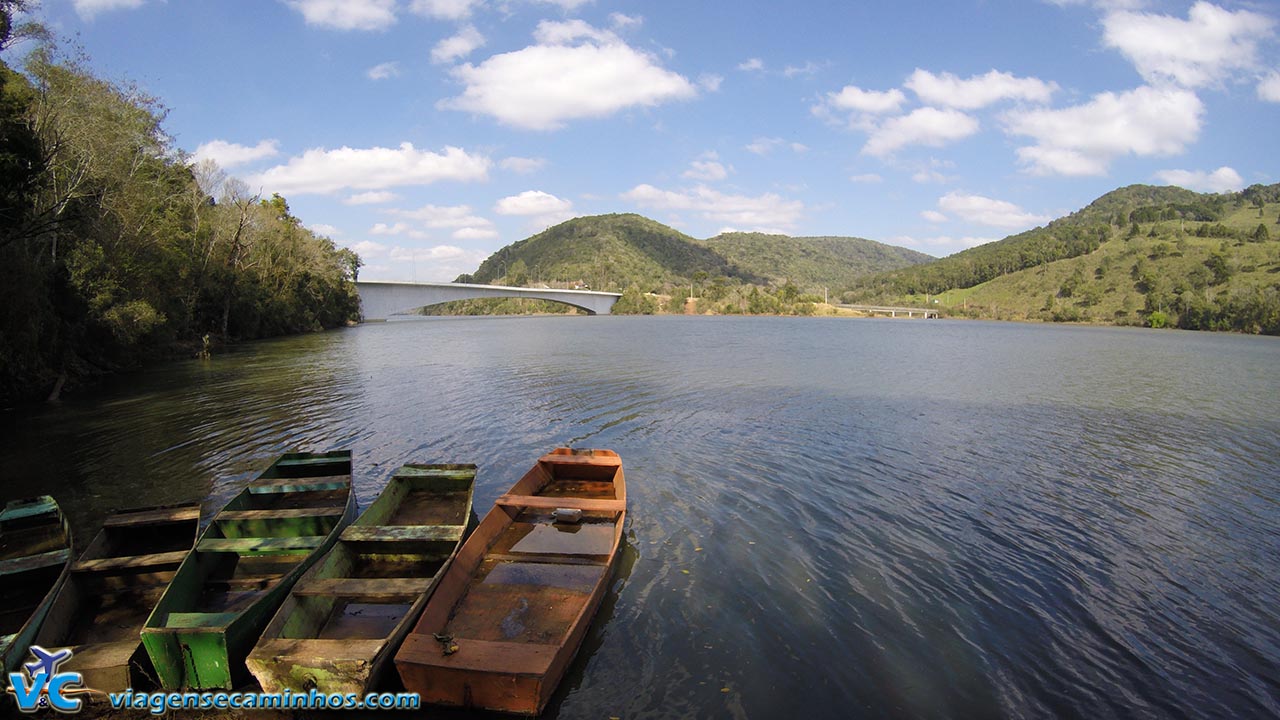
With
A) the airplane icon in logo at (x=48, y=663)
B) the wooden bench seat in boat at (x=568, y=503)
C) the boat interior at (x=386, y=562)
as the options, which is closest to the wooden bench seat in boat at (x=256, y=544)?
the boat interior at (x=386, y=562)

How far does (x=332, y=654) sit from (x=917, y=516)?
35.6 ft

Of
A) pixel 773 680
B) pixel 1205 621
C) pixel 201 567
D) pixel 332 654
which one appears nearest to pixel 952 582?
pixel 1205 621

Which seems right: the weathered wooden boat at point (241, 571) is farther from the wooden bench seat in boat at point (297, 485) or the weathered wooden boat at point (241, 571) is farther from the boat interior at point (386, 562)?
the boat interior at point (386, 562)

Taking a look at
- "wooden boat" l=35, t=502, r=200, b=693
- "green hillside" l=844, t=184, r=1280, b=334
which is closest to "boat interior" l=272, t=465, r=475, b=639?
"wooden boat" l=35, t=502, r=200, b=693

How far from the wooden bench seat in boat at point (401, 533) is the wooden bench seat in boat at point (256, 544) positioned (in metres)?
0.42

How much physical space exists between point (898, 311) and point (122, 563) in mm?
181703

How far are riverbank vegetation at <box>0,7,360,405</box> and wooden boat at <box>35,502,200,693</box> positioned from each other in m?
14.4

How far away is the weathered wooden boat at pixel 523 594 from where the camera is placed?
5.89 metres

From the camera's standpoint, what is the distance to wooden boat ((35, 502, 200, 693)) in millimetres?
5953

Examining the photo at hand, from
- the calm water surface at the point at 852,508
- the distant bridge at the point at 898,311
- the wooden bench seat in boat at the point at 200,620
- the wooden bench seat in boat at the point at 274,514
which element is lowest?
the calm water surface at the point at 852,508

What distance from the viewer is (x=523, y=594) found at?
809cm

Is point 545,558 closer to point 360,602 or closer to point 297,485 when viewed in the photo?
point 360,602

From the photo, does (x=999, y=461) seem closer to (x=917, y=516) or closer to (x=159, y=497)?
(x=917, y=516)

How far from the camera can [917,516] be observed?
12289 millimetres
